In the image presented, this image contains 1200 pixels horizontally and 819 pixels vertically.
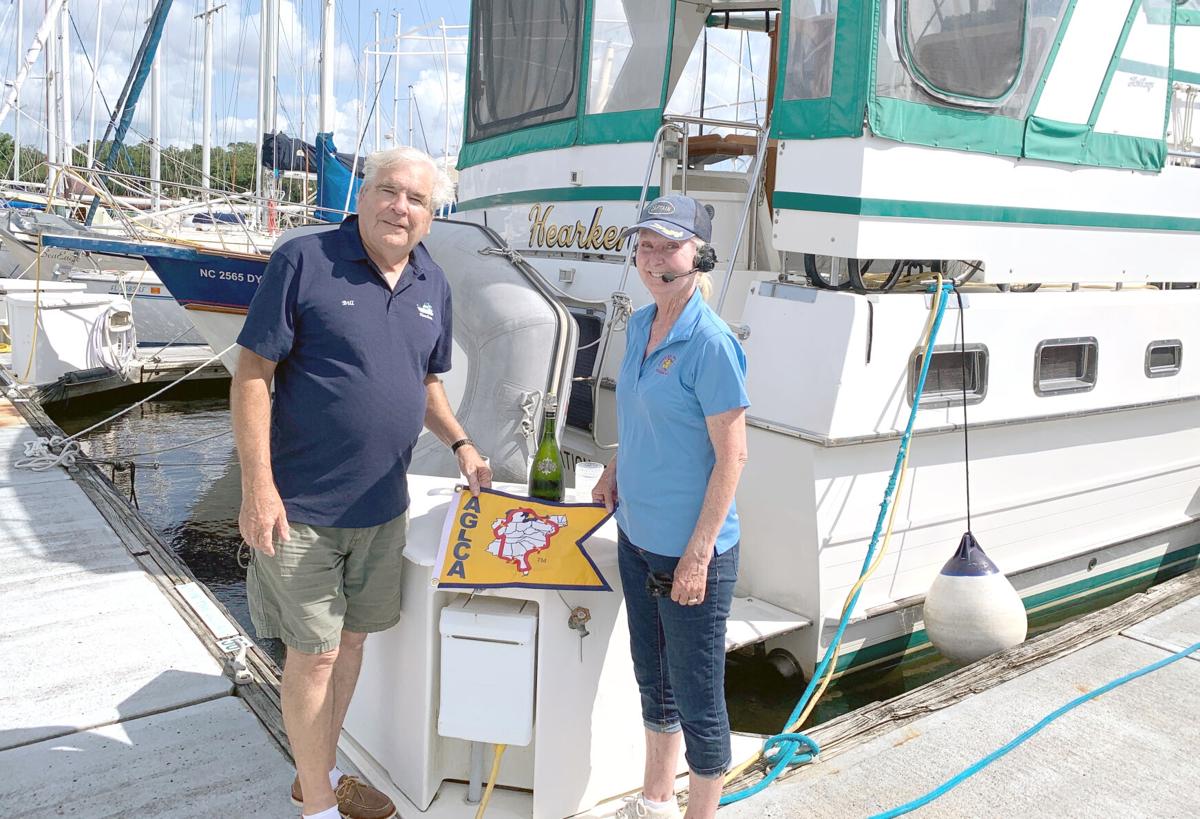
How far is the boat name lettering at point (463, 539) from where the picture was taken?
2.48 m

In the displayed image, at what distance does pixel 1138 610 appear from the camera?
4441 mm

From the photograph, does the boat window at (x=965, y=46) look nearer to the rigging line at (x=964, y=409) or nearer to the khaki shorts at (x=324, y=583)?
the rigging line at (x=964, y=409)

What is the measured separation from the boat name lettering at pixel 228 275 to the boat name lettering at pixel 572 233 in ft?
11.6

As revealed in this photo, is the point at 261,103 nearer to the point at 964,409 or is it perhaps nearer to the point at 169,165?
the point at 169,165

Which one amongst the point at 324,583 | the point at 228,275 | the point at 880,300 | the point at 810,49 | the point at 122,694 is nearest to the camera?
the point at 324,583

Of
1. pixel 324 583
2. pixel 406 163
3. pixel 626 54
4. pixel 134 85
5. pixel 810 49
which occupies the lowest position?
pixel 324 583

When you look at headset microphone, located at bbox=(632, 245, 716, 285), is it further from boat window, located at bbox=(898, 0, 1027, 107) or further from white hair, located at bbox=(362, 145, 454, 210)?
boat window, located at bbox=(898, 0, 1027, 107)

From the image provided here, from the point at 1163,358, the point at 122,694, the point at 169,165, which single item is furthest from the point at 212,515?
the point at 169,165

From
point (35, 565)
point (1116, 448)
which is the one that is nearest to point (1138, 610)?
point (1116, 448)

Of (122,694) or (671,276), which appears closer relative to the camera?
(671,276)

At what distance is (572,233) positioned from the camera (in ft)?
18.4

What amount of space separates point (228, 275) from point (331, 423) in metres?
6.72

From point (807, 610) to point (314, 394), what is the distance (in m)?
2.52

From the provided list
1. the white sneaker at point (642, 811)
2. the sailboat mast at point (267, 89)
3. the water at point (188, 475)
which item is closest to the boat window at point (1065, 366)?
the white sneaker at point (642, 811)
